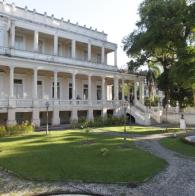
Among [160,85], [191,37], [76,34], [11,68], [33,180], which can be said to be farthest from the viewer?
[160,85]

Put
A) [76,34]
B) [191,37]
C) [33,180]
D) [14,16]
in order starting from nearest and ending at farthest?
[33,180], [14,16], [191,37], [76,34]

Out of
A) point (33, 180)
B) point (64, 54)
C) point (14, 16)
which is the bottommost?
point (33, 180)

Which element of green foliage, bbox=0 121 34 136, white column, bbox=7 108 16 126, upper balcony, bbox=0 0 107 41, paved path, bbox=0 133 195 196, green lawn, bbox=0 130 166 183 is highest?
upper balcony, bbox=0 0 107 41

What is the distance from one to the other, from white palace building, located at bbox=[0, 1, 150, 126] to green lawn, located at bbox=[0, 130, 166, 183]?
13.2 m

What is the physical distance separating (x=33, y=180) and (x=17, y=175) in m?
0.93

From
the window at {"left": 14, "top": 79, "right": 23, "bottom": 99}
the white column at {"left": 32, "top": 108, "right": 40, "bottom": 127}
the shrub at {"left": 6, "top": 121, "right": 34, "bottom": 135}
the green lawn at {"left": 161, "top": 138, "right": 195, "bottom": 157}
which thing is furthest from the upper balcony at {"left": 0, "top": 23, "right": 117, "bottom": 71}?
the green lawn at {"left": 161, "top": 138, "right": 195, "bottom": 157}

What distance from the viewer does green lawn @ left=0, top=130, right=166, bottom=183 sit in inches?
454

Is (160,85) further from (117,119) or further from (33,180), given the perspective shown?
(33,180)

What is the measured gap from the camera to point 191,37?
34406 millimetres

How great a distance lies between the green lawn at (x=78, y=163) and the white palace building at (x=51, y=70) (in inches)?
518

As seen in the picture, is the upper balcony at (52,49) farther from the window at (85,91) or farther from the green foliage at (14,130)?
the green foliage at (14,130)

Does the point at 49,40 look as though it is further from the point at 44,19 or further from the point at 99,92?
the point at 99,92

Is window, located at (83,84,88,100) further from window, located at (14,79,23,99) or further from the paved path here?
the paved path

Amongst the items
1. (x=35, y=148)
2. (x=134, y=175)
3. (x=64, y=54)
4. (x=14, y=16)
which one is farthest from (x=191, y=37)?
(x=134, y=175)
